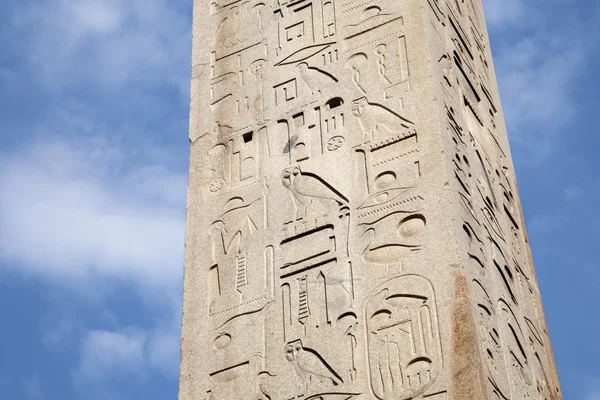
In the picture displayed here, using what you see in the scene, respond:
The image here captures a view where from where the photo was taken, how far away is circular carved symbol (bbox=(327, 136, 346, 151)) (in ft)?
28.8

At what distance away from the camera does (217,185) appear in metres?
9.20

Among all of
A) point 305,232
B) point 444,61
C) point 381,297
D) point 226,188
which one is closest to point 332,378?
point 381,297

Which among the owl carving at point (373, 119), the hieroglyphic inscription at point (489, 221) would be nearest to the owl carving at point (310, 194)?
the owl carving at point (373, 119)

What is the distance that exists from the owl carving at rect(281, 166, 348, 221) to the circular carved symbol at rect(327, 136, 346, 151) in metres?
0.23

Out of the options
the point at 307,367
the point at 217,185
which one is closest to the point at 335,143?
the point at 217,185

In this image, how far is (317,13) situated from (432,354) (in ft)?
10.0

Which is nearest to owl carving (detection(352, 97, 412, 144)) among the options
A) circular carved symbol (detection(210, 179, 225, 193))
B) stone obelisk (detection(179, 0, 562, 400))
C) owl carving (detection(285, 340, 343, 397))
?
stone obelisk (detection(179, 0, 562, 400))

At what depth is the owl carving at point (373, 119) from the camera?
865 centimetres

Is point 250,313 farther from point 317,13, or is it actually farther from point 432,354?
point 317,13

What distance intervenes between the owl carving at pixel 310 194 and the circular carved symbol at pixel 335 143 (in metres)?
0.23

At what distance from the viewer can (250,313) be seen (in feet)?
27.4

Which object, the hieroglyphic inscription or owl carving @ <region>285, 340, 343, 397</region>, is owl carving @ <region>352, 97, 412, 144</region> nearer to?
the hieroglyphic inscription

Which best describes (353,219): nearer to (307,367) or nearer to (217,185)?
(307,367)

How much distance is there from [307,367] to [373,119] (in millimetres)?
1735
